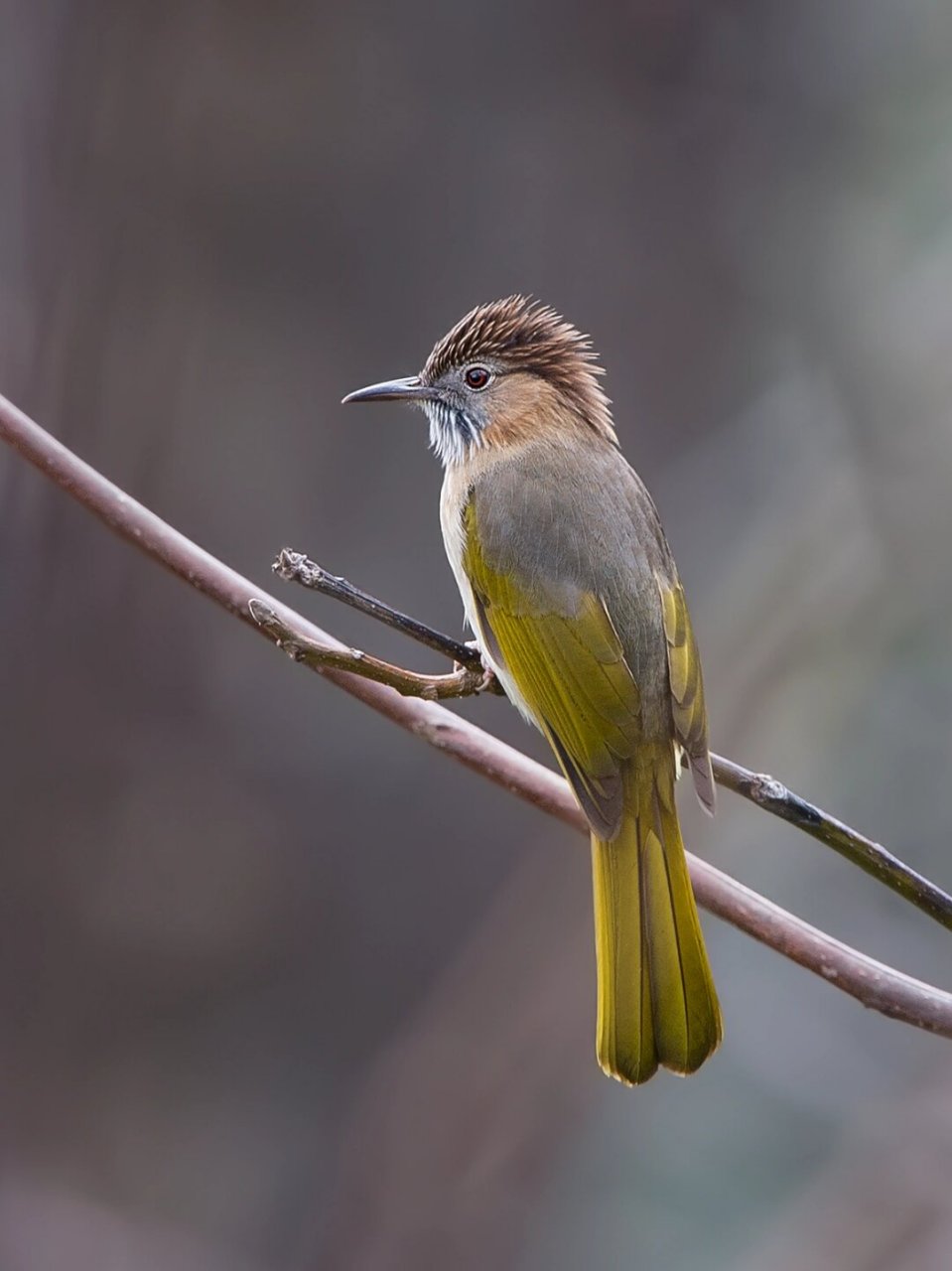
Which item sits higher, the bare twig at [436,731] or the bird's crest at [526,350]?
the bird's crest at [526,350]

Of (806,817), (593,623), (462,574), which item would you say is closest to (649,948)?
(806,817)

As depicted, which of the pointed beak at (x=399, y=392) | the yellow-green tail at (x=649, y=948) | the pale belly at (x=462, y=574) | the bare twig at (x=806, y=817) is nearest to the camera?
the bare twig at (x=806, y=817)

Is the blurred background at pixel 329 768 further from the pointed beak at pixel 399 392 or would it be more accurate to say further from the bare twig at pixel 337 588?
the bare twig at pixel 337 588

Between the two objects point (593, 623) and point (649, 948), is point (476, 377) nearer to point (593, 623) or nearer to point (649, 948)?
point (593, 623)

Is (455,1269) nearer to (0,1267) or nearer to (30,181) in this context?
(0,1267)

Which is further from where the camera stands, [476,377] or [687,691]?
[476,377]

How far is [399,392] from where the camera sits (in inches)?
142

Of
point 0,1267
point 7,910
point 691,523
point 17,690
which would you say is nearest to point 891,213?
point 691,523

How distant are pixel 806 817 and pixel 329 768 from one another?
88.2 inches

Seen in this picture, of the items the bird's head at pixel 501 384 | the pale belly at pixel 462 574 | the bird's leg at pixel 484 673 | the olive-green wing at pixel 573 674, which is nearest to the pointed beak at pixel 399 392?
the bird's head at pixel 501 384

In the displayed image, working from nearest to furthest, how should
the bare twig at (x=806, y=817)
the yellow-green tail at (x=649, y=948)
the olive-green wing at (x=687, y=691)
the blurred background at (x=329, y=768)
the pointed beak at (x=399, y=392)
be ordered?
the bare twig at (x=806, y=817)
the yellow-green tail at (x=649, y=948)
the olive-green wing at (x=687, y=691)
the pointed beak at (x=399, y=392)
the blurred background at (x=329, y=768)

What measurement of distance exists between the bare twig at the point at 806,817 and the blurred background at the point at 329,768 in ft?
5.72

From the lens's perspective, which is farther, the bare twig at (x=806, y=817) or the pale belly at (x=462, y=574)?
the pale belly at (x=462, y=574)

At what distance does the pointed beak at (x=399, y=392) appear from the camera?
11.7ft
